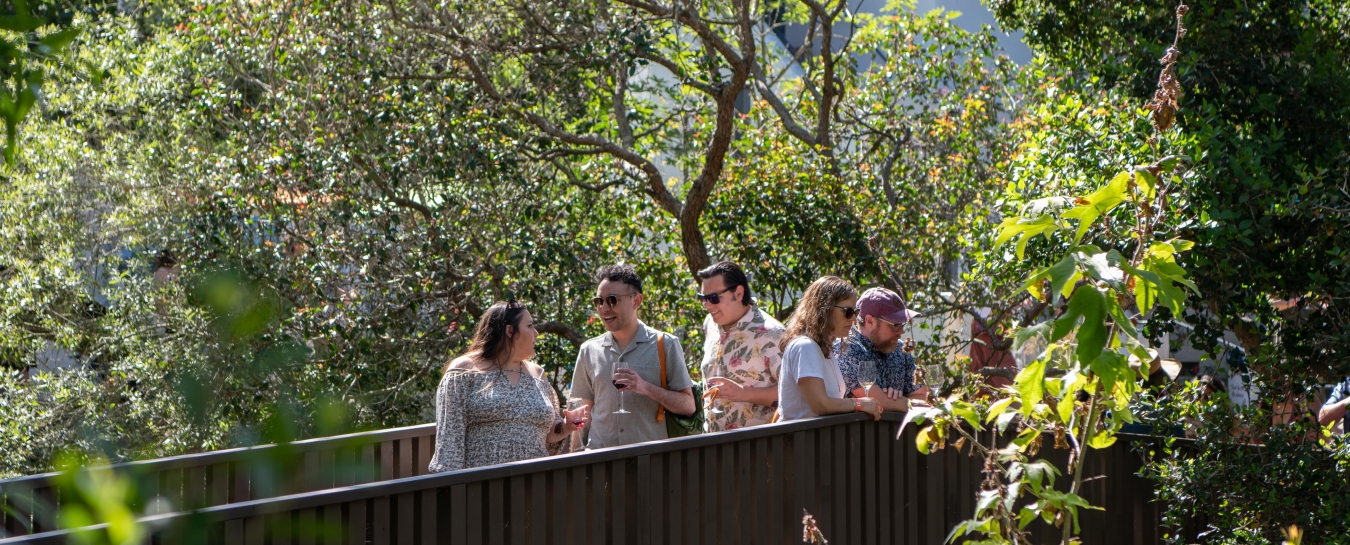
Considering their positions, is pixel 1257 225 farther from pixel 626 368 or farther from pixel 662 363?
pixel 626 368

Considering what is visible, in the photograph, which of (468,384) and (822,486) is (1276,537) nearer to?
(822,486)

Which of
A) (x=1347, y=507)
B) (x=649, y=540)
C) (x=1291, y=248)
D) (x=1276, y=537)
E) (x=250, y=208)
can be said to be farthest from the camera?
(x=250, y=208)

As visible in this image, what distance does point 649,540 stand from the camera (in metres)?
4.13

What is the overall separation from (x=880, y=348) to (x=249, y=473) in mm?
4839

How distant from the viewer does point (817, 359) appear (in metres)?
4.91

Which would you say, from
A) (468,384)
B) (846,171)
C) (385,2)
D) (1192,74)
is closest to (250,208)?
(385,2)

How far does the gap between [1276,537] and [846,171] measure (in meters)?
5.31

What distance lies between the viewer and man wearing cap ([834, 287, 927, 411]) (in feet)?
17.6

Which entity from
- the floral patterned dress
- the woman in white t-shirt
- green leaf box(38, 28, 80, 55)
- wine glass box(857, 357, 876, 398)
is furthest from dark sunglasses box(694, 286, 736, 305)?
green leaf box(38, 28, 80, 55)

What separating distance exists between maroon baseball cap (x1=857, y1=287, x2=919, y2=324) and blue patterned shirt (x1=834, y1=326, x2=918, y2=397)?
0.15 m

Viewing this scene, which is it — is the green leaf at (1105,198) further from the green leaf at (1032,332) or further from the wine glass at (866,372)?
the wine glass at (866,372)

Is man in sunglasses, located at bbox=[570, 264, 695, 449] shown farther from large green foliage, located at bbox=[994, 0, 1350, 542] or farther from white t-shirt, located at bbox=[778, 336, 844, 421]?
large green foliage, located at bbox=[994, 0, 1350, 542]

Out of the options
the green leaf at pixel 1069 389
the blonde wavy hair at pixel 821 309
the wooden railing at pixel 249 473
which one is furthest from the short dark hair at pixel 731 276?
the green leaf at pixel 1069 389

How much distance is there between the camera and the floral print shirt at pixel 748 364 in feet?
17.8
